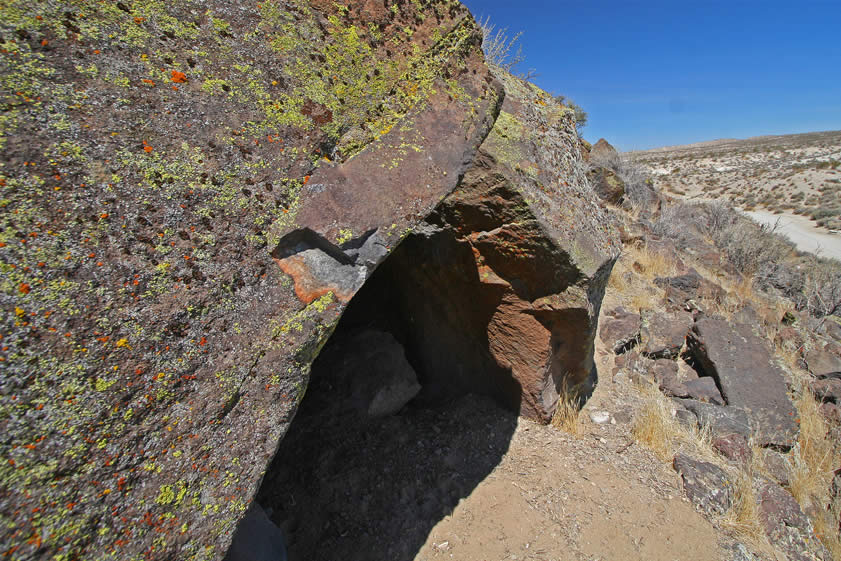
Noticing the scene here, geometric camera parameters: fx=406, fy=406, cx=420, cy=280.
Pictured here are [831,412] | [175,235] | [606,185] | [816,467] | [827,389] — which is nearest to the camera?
[175,235]

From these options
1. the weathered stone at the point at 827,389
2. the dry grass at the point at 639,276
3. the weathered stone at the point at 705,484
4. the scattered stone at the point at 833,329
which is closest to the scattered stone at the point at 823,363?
the weathered stone at the point at 827,389

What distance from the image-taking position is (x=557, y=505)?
2562mm

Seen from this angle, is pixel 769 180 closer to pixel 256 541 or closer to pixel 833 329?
pixel 833 329

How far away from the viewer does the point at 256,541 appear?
6.35ft

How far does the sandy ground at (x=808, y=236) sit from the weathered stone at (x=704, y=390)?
10.7 m

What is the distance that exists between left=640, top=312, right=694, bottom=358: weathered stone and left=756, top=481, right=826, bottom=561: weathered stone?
164 cm

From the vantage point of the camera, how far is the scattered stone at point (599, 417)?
11.1 feet

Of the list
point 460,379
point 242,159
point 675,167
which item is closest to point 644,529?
point 460,379

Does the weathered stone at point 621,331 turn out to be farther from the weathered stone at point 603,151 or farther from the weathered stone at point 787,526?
the weathered stone at point 603,151

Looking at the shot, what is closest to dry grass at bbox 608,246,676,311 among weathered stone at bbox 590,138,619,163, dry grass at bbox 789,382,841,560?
dry grass at bbox 789,382,841,560

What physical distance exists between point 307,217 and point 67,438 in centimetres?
94

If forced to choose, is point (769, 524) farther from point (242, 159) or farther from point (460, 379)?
point (242, 159)

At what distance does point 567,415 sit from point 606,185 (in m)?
6.98

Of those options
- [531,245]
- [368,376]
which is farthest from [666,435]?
[368,376]
